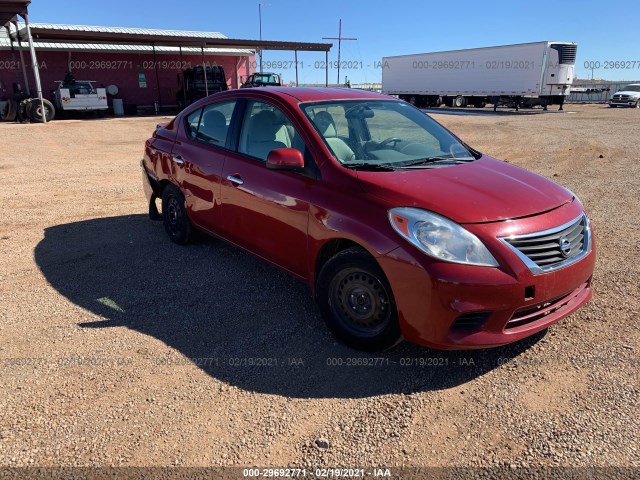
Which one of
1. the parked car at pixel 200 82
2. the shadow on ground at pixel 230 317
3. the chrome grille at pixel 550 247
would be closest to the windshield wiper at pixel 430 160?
the chrome grille at pixel 550 247

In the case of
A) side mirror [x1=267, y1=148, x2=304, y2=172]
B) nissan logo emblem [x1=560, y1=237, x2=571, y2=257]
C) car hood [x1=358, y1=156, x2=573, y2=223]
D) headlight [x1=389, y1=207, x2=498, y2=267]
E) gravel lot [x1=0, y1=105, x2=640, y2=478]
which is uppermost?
side mirror [x1=267, y1=148, x2=304, y2=172]

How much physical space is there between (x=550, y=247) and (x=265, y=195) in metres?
2.06

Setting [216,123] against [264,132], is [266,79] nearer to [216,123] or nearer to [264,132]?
[216,123]

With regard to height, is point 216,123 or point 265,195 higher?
point 216,123

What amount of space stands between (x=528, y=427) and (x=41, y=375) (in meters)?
2.94

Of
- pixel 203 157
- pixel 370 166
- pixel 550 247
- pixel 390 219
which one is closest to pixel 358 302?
pixel 390 219

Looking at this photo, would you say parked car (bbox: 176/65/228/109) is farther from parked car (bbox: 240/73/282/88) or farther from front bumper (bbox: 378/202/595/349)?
front bumper (bbox: 378/202/595/349)

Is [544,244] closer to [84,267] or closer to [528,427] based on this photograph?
[528,427]

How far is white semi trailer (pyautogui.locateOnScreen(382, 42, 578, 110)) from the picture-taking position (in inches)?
1107

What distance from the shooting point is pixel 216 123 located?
15.0 feet

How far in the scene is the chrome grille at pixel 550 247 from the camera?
2744 millimetres

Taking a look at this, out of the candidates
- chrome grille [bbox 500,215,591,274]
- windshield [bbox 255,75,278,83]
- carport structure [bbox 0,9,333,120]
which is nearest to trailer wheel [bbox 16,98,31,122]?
carport structure [bbox 0,9,333,120]

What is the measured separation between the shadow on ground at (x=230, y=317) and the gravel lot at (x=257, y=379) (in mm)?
15

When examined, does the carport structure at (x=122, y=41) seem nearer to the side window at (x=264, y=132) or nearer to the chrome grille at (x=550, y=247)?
the side window at (x=264, y=132)
